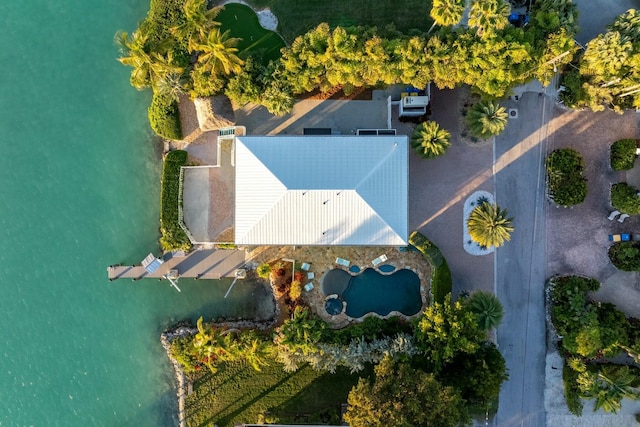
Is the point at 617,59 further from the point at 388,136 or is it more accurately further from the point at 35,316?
the point at 35,316

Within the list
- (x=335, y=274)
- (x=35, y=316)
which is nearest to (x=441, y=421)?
(x=335, y=274)

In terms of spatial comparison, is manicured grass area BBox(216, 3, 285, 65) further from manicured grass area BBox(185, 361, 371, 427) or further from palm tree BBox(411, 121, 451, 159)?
manicured grass area BBox(185, 361, 371, 427)

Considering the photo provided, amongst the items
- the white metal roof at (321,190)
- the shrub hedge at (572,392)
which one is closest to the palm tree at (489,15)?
the white metal roof at (321,190)

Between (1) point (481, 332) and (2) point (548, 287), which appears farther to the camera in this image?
(2) point (548, 287)

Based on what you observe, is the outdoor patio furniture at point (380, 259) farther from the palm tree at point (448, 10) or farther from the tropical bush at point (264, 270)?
the palm tree at point (448, 10)

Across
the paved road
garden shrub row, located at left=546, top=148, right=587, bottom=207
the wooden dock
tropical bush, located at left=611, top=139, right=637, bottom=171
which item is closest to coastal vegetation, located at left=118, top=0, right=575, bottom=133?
the paved road

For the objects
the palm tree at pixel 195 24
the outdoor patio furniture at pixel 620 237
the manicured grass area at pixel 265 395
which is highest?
the palm tree at pixel 195 24

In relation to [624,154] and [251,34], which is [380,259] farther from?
[251,34]
